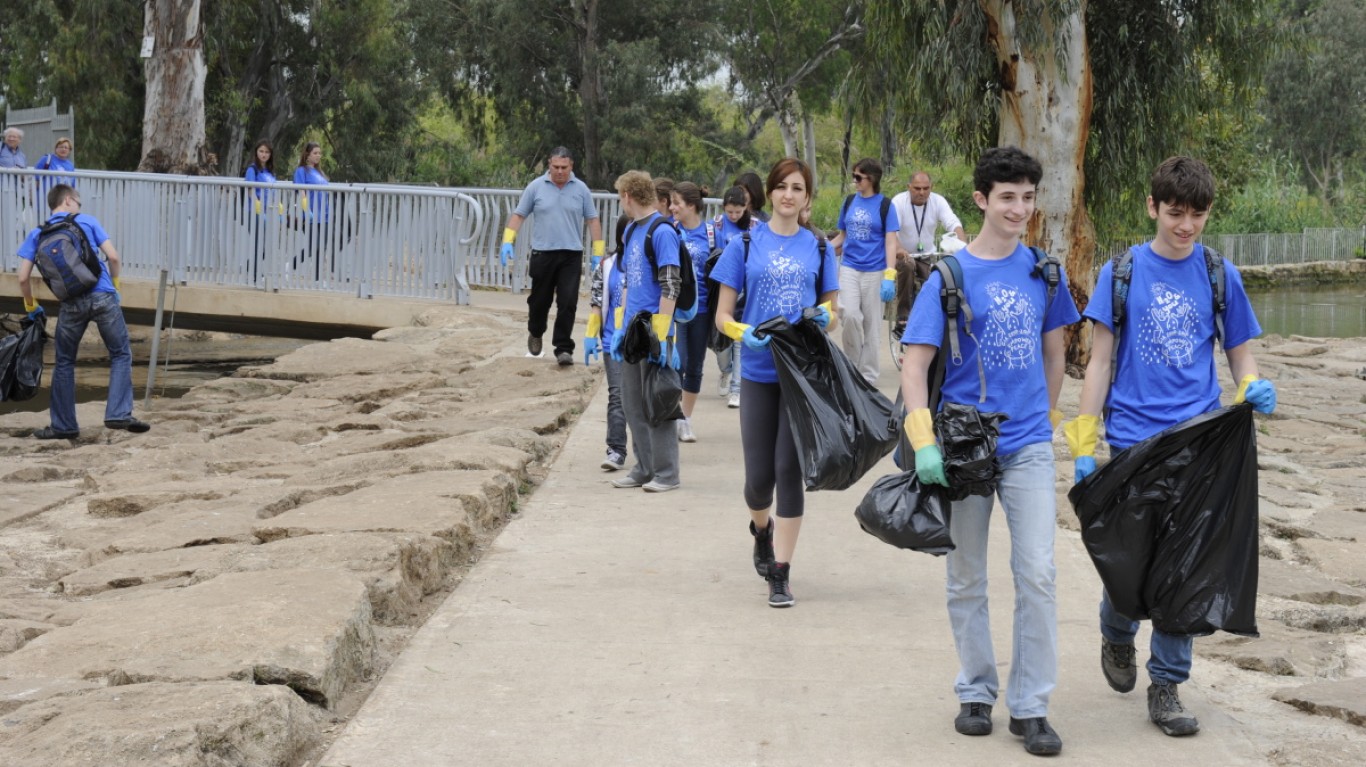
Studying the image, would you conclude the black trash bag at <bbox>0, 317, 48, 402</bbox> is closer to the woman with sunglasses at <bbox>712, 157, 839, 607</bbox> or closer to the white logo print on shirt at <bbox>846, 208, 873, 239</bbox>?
the white logo print on shirt at <bbox>846, 208, 873, 239</bbox>

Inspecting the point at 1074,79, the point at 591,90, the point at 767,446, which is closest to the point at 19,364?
the point at 767,446

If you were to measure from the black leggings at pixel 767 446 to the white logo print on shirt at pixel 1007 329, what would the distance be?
1.57 m

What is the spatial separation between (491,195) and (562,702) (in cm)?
1404

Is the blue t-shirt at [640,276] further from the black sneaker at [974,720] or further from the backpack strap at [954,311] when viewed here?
the black sneaker at [974,720]

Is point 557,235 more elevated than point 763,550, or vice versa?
point 557,235

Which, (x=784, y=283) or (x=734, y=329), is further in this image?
(x=784, y=283)

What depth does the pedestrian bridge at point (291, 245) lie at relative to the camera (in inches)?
674

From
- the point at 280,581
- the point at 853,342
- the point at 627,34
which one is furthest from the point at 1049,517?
the point at 627,34

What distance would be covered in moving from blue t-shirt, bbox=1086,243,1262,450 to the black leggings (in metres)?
1.59

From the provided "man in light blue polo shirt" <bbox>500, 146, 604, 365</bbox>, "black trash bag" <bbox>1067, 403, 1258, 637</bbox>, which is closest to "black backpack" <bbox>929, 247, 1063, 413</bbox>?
"black trash bag" <bbox>1067, 403, 1258, 637</bbox>

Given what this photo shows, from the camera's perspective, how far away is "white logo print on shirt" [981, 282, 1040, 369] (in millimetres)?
4520

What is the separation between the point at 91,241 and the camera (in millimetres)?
11250

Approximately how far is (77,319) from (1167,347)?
9.12 metres

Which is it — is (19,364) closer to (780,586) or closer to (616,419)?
(616,419)
